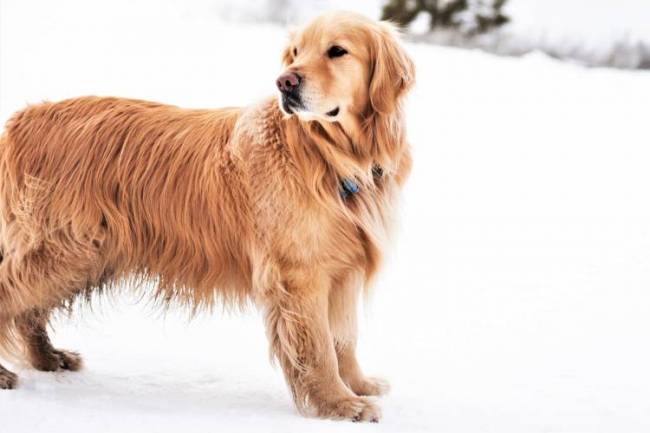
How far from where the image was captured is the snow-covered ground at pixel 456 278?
339 centimetres

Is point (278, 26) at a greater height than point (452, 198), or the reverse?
point (278, 26)

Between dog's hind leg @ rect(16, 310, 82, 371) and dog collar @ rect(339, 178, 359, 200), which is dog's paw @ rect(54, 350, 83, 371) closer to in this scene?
dog's hind leg @ rect(16, 310, 82, 371)

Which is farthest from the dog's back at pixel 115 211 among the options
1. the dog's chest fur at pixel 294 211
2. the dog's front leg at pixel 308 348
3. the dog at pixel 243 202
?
the dog's front leg at pixel 308 348

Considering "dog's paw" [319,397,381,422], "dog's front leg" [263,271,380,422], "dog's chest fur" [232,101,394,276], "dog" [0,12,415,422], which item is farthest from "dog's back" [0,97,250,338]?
"dog's paw" [319,397,381,422]

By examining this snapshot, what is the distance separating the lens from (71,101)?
364cm

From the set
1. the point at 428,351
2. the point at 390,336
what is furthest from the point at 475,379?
the point at 390,336

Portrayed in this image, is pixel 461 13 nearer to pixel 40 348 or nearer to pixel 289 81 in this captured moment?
pixel 289 81

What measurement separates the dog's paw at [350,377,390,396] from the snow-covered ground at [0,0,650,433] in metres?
0.10

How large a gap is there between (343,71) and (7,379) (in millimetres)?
1800

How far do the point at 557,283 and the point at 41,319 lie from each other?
9.89 feet

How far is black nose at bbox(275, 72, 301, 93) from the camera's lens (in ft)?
9.80

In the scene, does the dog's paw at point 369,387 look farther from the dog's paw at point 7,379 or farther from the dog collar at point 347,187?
the dog's paw at point 7,379

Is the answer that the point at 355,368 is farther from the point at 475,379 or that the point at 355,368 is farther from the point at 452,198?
the point at 452,198

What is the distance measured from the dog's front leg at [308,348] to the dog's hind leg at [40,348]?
1.02m
